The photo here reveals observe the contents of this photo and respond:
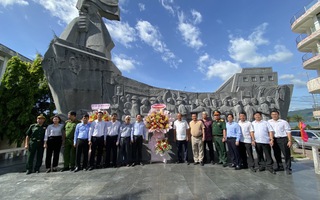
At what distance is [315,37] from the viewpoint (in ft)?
60.6

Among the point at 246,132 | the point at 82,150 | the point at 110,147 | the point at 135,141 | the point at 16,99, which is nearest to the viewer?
the point at 246,132

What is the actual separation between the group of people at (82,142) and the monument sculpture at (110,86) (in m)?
1.98

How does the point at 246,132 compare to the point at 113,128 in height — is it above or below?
below

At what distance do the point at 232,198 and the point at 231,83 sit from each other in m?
8.10

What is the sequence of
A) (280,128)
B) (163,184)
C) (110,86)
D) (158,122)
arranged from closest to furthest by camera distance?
1. (163,184)
2. (280,128)
3. (158,122)
4. (110,86)

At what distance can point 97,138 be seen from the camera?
525 centimetres

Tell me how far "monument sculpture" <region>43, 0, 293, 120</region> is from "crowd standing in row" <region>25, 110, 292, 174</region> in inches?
80.6

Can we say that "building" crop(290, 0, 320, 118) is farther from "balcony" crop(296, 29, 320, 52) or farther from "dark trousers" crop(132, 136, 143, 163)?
"dark trousers" crop(132, 136, 143, 163)

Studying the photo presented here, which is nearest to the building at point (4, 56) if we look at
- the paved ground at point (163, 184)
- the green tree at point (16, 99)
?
the green tree at point (16, 99)

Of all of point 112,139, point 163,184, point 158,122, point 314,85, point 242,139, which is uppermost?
point 314,85

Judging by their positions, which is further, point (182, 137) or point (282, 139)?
point (182, 137)

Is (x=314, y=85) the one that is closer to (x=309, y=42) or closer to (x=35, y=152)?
(x=309, y=42)

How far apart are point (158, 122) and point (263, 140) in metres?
3.06

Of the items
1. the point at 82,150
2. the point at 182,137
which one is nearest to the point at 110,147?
the point at 82,150
